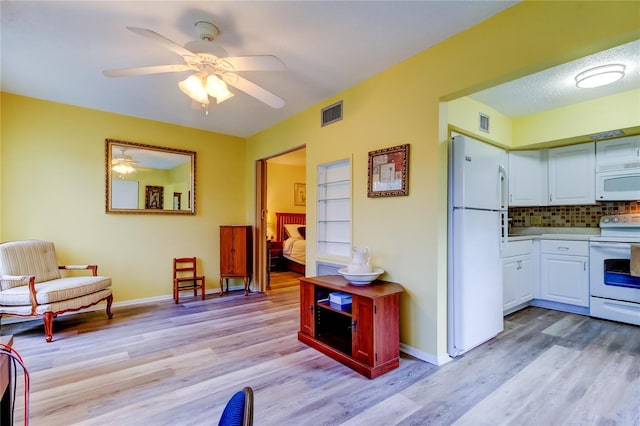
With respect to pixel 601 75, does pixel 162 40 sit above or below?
below

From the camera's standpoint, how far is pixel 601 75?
257 centimetres

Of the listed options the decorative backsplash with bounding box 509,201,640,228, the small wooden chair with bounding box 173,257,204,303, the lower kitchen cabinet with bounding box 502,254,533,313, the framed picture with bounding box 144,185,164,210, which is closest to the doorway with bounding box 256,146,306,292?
the small wooden chair with bounding box 173,257,204,303

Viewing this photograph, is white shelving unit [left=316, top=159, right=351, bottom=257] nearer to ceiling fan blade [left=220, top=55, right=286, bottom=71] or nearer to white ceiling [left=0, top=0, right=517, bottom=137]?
white ceiling [left=0, top=0, right=517, bottom=137]

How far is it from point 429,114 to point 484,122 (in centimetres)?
142

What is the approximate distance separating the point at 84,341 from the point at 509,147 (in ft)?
17.1

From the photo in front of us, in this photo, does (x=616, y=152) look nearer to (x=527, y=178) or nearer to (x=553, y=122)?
(x=553, y=122)

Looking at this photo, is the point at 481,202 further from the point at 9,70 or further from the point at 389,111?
the point at 9,70

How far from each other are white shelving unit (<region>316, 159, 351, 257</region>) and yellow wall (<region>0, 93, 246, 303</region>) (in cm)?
207

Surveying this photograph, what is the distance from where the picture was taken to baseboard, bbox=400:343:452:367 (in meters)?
2.37

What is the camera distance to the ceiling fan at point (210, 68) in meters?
2.03

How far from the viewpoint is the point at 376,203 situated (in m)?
2.87

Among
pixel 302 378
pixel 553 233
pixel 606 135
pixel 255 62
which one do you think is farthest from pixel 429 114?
pixel 553 233

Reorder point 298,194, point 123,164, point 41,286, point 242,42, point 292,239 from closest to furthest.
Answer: point 242,42, point 41,286, point 123,164, point 292,239, point 298,194

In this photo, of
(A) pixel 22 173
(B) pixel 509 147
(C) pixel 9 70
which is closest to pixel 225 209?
(A) pixel 22 173
